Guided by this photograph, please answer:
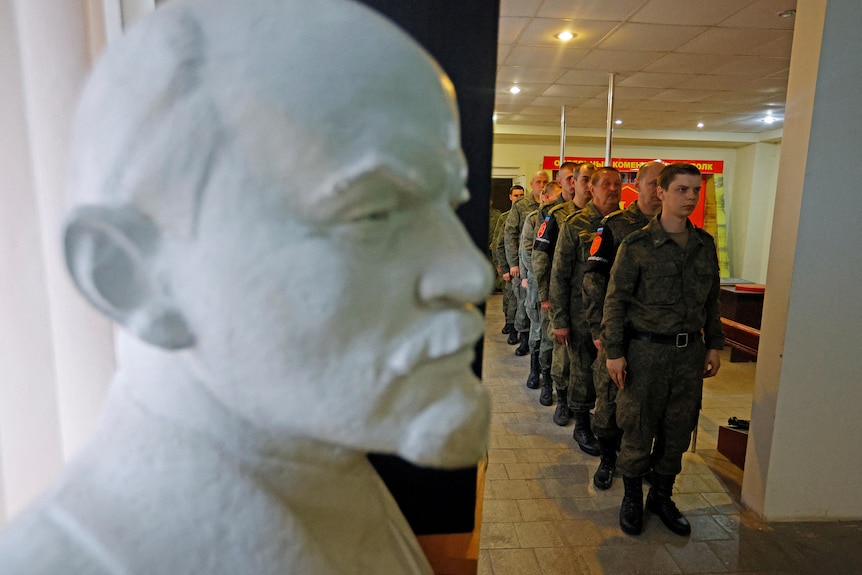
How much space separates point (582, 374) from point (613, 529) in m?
1.03

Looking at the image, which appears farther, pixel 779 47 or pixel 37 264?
pixel 779 47

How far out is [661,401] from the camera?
7.92 ft

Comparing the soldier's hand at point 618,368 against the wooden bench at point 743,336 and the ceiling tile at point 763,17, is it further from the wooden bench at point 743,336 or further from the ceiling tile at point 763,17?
the ceiling tile at point 763,17

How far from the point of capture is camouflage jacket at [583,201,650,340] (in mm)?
2846

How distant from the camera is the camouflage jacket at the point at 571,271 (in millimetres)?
3275

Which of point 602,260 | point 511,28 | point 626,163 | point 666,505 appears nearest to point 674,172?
point 602,260

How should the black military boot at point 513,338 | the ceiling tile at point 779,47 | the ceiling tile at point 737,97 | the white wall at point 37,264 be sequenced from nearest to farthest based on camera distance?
the white wall at point 37,264, the ceiling tile at point 779,47, the black military boot at point 513,338, the ceiling tile at point 737,97

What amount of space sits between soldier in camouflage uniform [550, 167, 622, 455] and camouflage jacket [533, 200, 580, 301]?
48 cm

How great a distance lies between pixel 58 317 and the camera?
94 centimetres

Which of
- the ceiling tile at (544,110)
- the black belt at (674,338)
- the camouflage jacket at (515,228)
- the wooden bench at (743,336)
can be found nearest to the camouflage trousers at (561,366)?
the black belt at (674,338)

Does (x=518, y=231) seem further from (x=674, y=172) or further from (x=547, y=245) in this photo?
(x=674, y=172)

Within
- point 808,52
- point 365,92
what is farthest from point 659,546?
point 365,92

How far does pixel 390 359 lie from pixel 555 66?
523cm

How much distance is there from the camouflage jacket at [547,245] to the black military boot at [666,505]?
1560 mm
